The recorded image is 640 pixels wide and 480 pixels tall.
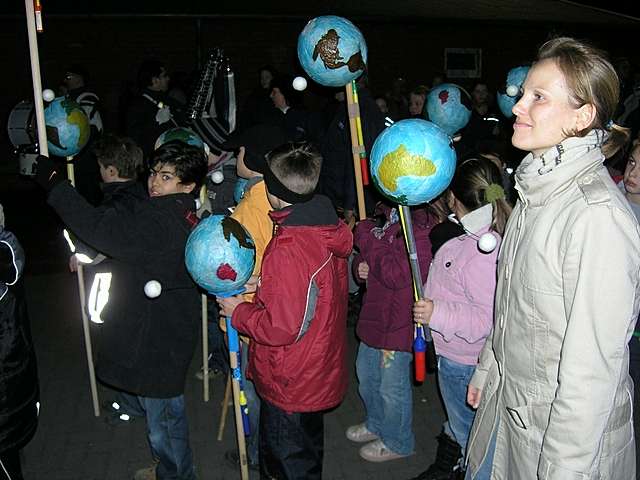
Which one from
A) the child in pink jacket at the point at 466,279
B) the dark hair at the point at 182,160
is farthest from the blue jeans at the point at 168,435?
the child in pink jacket at the point at 466,279

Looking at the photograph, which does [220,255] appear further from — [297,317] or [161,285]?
[161,285]

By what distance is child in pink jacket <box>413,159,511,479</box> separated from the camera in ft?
9.79

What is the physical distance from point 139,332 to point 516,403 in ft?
6.40

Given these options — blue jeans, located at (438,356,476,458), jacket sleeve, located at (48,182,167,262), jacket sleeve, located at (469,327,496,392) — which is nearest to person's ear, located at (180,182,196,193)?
jacket sleeve, located at (48,182,167,262)

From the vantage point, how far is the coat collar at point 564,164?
1891mm

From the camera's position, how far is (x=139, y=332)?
3180mm

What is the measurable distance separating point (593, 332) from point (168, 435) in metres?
2.41

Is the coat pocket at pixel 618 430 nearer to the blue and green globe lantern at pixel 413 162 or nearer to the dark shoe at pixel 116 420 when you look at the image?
the blue and green globe lantern at pixel 413 162

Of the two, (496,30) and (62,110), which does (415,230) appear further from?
(496,30)

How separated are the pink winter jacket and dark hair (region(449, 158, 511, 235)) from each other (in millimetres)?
106

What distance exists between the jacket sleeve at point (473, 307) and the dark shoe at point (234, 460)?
153cm

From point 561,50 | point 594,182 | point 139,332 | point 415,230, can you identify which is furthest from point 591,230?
point 139,332

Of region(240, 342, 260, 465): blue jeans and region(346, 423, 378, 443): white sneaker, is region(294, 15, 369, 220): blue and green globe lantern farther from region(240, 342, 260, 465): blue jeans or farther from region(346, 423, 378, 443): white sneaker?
region(346, 423, 378, 443): white sneaker

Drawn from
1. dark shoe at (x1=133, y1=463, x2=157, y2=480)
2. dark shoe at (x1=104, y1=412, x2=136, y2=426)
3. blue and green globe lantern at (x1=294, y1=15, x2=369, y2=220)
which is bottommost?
dark shoe at (x1=133, y1=463, x2=157, y2=480)
